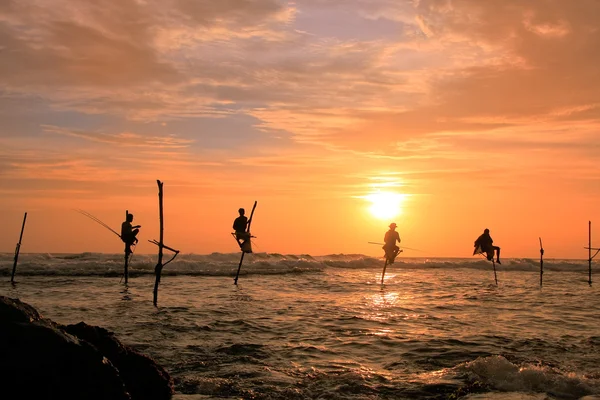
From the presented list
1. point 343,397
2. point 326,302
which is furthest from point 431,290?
point 343,397

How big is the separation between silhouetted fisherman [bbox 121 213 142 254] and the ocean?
239 centimetres

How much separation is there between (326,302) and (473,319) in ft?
18.6

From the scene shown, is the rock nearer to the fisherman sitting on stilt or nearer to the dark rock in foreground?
the dark rock in foreground

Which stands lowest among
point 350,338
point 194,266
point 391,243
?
point 350,338

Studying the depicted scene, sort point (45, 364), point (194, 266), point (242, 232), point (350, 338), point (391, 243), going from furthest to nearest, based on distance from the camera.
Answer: point (194, 266)
point (391, 243)
point (242, 232)
point (350, 338)
point (45, 364)

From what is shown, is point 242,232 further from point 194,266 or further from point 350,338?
point 194,266

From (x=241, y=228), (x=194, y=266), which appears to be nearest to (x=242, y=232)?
(x=241, y=228)

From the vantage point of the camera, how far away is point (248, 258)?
169 feet

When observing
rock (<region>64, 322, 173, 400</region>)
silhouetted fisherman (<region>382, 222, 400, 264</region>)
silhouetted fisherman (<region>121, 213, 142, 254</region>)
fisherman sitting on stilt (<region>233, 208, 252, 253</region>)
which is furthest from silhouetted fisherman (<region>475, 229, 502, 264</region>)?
rock (<region>64, 322, 173, 400</region>)

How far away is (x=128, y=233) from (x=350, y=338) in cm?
1654

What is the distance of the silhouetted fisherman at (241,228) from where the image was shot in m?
25.8

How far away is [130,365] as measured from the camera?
7.46 m

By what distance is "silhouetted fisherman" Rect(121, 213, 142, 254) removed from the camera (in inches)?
1044

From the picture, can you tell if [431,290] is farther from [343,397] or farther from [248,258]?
[248,258]
